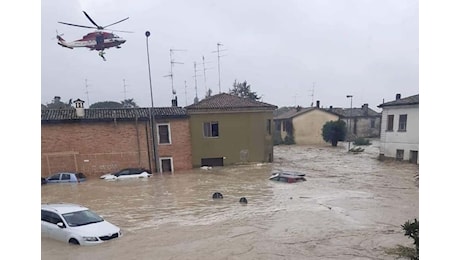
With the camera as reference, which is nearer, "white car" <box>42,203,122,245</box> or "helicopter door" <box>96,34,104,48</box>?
"white car" <box>42,203,122,245</box>

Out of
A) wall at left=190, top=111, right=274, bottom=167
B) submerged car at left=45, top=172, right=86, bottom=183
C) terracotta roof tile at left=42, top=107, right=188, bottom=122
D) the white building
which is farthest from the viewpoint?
wall at left=190, top=111, right=274, bottom=167

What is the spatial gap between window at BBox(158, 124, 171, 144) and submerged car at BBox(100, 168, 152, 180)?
2.33m

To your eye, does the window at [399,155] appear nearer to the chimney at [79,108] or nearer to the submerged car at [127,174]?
the submerged car at [127,174]

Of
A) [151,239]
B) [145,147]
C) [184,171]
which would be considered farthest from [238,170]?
[151,239]

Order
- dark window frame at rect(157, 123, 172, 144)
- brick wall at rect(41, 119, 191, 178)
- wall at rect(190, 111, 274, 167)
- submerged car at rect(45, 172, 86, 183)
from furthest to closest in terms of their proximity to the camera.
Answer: wall at rect(190, 111, 274, 167)
dark window frame at rect(157, 123, 172, 144)
brick wall at rect(41, 119, 191, 178)
submerged car at rect(45, 172, 86, 183)

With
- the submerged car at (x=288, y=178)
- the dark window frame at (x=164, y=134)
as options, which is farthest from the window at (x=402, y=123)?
the dark window frame at (x=164, y=134)

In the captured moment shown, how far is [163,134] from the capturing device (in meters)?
20.8

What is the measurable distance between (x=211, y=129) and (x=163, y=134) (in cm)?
310

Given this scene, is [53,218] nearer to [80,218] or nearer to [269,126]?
[80,218]

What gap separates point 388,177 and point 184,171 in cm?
1147

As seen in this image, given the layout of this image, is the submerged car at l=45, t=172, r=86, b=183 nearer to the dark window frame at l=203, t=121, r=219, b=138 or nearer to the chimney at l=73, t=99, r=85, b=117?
the chimney at l=73, t=99, r=85, b=117

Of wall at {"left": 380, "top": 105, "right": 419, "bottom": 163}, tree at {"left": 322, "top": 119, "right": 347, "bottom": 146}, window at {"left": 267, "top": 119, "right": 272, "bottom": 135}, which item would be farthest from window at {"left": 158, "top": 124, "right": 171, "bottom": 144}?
tree at {"left": 322, "top": 119, "right": 347, "bottom": 146}

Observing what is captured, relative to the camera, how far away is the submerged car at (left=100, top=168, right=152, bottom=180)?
18498mm
